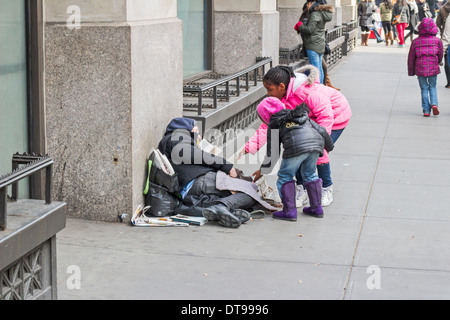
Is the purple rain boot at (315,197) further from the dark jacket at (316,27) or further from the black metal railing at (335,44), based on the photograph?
the black metal railing at (335,44)

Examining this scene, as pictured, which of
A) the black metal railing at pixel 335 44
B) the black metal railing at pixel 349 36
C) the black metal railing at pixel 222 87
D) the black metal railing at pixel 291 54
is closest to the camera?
the black metal railing at pixel 222 87

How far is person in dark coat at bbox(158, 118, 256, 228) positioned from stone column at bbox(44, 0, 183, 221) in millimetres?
294

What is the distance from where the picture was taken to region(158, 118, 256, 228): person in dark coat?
22.7 ft

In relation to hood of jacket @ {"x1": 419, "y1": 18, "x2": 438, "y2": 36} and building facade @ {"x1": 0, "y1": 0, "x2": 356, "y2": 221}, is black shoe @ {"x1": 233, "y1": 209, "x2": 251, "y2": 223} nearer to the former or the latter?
building facade @ {"x1": 0, "y1": 0, "x2": 356, "y2": 221}

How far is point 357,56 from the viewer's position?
943 inches

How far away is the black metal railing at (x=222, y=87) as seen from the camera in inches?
339

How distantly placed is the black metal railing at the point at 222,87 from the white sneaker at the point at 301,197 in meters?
1.63

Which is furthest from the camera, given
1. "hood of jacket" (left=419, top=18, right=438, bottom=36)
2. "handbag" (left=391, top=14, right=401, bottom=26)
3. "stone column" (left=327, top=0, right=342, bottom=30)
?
"handbag" (left=391, top=14, right=401, bottom=26)

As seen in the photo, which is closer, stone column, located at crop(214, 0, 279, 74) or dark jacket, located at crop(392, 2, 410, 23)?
stone column, located at crop(214, 0, 279, 74)

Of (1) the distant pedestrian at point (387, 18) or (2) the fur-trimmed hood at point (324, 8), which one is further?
(1) the distant pedestrian at point (387, 18)

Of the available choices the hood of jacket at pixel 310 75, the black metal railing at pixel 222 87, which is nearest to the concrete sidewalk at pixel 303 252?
the black metal railing at pixel 222 87

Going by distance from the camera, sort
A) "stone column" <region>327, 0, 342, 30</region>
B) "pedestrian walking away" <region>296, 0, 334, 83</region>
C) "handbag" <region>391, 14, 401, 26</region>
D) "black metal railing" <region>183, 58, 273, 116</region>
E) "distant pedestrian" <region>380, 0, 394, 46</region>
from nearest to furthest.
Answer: "black metal railing" <region>183, 58, 273, 116</region> < "pedestrian walking away" <region>296, 0, 334, 83</region> < "stone column" <region>327, 0, 342, 30</region> < "handbag" <region>391, 14, 401, 26</region> < "distant pedestrian" <region>380, 0, 394, 46</region>

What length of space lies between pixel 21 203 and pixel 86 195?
2.18 meters

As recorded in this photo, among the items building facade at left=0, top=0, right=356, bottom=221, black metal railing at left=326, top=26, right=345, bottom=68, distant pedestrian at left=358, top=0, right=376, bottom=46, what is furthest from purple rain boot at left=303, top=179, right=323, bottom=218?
distant pedestrian at left=358, top=0, right=376, bottom=46
